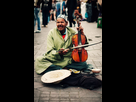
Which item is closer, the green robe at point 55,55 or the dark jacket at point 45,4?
the green robe at point 55,55

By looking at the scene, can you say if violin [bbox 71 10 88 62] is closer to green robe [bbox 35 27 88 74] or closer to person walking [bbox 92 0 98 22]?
green robe [bbox 35 27 88 74]

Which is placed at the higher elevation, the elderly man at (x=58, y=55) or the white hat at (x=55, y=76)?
the elderly man at (x=58, y=55)

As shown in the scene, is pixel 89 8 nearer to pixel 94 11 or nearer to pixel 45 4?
pixel 94 11

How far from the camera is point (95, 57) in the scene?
14.4 feet

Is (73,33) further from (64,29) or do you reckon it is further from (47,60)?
(47,60)

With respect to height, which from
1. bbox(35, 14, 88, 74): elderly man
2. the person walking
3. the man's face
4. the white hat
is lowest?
the white hat

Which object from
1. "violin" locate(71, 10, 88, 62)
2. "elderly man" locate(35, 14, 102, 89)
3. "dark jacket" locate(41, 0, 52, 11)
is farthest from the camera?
"dark jacket" locate(41, 0, 52, 11)

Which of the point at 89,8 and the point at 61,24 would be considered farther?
the point at 89,8

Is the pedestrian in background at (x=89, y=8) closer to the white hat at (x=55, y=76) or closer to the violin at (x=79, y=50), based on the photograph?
the violin at (x=79, y=50)

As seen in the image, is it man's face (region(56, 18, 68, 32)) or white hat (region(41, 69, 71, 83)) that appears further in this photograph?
man's face (region(56, 18, 68, 32))

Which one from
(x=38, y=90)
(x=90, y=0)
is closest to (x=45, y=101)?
(x=38, y=90)

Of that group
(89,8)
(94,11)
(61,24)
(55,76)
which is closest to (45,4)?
(89,8)

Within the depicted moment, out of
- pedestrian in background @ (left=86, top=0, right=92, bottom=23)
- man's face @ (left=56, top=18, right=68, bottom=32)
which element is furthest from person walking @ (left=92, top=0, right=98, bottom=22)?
man's face @ (left=56, top=18, right=68, bottom=32)

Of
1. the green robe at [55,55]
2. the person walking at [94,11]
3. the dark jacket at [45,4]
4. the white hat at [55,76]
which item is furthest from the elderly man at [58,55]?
the person walking at [94,11]
